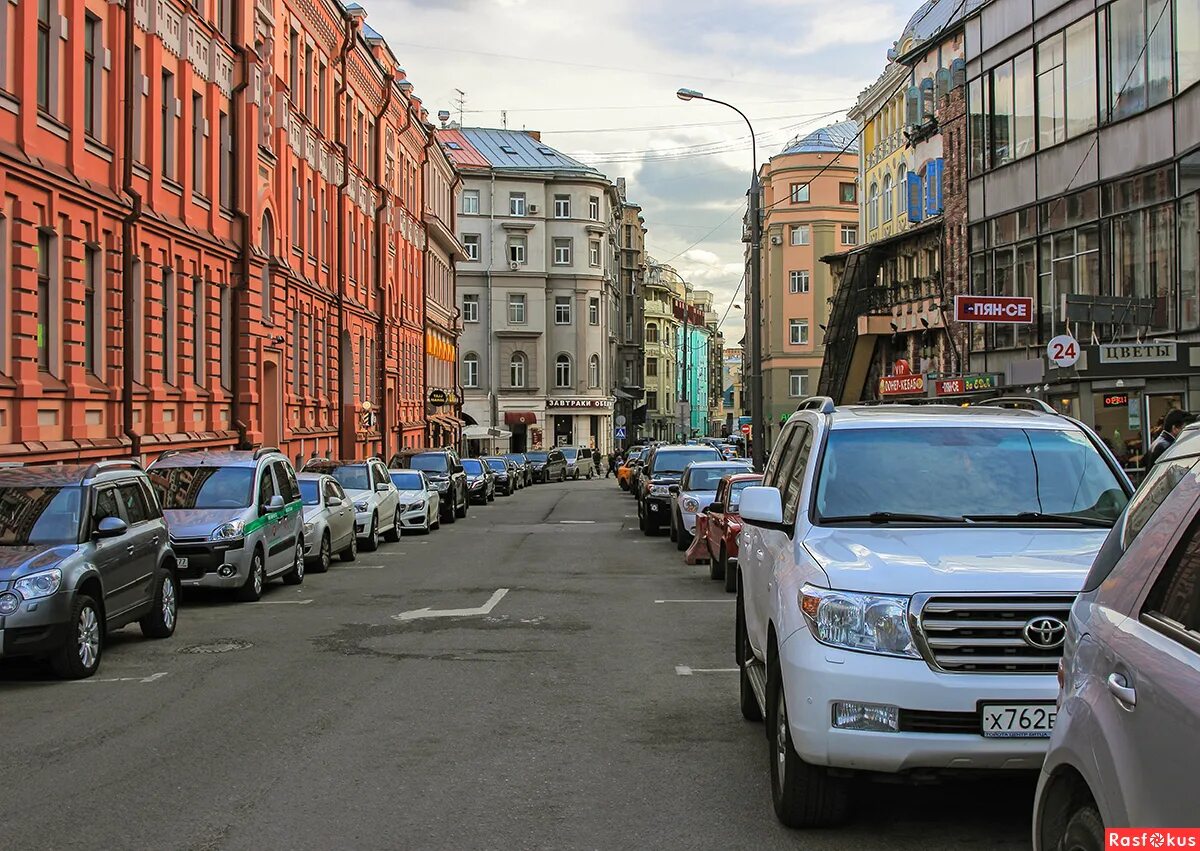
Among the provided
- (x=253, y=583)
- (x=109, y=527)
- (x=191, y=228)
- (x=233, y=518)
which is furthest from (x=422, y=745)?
(x=191, y=228)

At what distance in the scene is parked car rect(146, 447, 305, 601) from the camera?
619 inches

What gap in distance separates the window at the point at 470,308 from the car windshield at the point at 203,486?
6741 centimetres

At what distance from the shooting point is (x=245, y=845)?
19.5 feet

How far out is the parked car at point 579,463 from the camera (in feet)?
243

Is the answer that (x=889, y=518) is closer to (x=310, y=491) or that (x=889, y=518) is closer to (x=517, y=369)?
(x=310, y=491)

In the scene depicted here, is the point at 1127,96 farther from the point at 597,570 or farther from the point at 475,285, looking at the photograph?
the point at 475,285

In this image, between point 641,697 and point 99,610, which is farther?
point 99,610

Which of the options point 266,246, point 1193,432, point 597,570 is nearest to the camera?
point 1193,432

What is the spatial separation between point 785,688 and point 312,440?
3313 cm

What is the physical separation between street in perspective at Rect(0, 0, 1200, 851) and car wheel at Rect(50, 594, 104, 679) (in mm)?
35

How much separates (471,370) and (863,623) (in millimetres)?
79616

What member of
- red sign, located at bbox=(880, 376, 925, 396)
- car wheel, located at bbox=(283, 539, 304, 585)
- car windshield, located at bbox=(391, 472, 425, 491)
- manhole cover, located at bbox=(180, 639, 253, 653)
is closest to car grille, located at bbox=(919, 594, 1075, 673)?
manhole cover, located at bbox=(180, 639, 253, 653)

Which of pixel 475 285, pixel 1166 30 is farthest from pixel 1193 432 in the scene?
pixel 475 285

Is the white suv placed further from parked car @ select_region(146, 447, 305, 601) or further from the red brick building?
the red brick building
